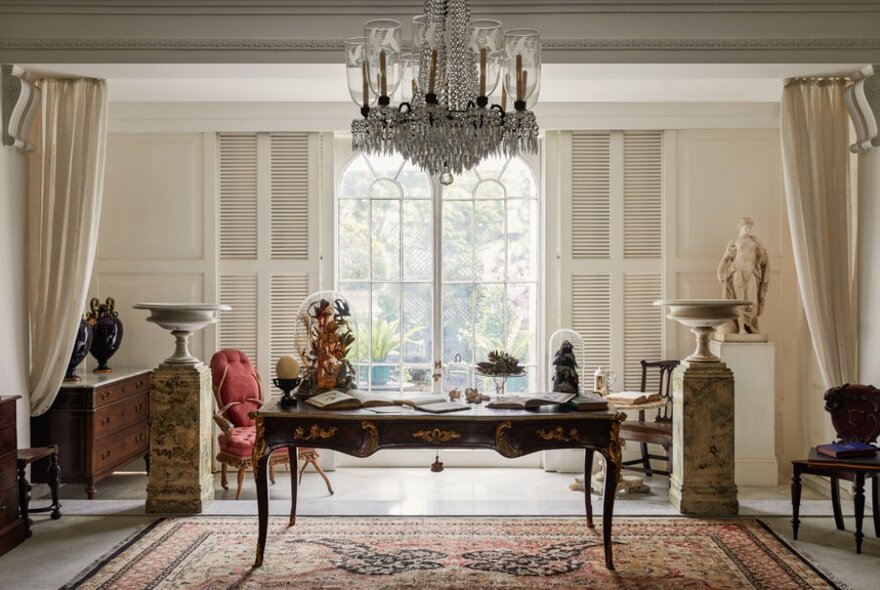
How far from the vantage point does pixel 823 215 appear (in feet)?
19.7

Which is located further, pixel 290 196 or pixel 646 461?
pixel 290 196

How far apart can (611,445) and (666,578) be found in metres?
0.74

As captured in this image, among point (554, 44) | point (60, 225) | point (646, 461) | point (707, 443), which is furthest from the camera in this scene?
point (646, 461)

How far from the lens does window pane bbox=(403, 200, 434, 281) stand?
7418 mm

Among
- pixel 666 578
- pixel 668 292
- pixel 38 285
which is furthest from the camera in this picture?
pixel 668 292

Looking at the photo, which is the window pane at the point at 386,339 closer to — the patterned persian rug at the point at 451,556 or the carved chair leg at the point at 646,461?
the patterned persian rug at the point at 451,556

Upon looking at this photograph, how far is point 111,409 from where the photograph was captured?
6.21 metres

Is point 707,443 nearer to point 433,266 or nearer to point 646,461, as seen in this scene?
point 646,461

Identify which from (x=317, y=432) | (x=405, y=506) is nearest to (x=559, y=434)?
(x=317, y=432)

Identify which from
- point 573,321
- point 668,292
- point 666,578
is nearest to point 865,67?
point 668,292

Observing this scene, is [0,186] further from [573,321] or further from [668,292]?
[668,292]

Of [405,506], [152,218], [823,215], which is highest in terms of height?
[152,218]

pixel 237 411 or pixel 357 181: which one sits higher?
pixel 357 181

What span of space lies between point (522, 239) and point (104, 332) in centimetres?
372
